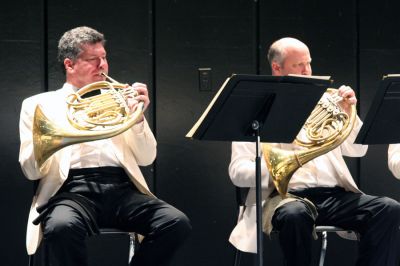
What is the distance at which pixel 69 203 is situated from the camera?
4.37 m

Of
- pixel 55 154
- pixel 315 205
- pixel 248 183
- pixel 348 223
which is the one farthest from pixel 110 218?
pixel 348 223

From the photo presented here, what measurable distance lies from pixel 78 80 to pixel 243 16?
5.41ft

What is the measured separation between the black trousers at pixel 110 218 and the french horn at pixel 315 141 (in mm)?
542

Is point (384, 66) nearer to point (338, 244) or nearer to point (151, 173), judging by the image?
point (338, 244)

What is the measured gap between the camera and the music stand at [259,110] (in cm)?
400

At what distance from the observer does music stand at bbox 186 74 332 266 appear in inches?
157

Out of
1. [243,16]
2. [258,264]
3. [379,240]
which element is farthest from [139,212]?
[243,16]

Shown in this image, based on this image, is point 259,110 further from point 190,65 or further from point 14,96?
point 14,96

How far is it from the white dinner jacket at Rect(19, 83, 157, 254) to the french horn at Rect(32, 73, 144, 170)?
61 millimetres

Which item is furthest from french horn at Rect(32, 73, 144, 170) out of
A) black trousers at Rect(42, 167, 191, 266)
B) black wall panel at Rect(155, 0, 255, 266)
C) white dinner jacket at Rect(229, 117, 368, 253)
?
black wall panel at Rect(155, 0, 255, 266)

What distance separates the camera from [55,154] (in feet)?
14.9

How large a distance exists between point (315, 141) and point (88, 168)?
123 centimetres

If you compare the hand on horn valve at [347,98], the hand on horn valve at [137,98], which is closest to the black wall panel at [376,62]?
the hand on horn valve at [347,98]

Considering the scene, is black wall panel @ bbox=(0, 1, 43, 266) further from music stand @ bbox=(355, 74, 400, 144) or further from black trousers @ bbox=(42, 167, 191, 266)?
music stand @ bbox=(355, 74, 400, 144)
